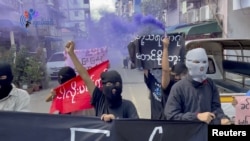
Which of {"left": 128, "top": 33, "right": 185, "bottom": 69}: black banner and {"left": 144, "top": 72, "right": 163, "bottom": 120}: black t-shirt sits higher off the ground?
{"left": 128, "top": 33, "right": 185, "bottom": 69}: black banner

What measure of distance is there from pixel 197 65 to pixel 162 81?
2.19 feet

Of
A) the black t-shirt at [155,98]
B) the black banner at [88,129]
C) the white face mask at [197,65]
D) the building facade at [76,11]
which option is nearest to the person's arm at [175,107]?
the black banner at [88,129]

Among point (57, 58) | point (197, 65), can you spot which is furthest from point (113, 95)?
point (57, 58)

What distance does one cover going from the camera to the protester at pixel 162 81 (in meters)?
3.88

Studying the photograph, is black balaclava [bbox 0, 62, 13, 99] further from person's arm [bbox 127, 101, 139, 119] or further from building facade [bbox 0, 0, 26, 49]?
building facade [bbox 0, 0, 26, 49]

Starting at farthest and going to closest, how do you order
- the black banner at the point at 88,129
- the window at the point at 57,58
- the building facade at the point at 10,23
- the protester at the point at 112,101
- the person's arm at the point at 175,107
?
the window at the point at 57,58, the building facade at the point at 10,23, the protester at the point at 112,101, the person's arm at the point at 175,107, the black banner at the point at 88,129

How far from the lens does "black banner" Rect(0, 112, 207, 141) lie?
2988mm

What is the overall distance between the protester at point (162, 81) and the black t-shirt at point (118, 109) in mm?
742

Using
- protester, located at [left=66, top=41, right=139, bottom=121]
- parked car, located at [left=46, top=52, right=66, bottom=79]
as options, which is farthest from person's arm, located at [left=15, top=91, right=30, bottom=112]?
parked car, located at [left=46, top=52, right=66, bottom=79]

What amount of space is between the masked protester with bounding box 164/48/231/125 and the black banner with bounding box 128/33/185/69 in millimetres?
1309

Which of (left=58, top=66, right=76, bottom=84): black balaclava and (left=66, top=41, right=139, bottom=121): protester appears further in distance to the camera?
(left=58, top=66, right=76, bottom=84): black balaclava

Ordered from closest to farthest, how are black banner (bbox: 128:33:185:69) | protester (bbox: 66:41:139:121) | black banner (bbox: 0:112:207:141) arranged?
black banner (bbox: 0:112:207:141), protester (bbox: 66:41:139:121), black banner (bbox: 128:33:185:69)

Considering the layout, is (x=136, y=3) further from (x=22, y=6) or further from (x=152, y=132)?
(x=152, y=132)

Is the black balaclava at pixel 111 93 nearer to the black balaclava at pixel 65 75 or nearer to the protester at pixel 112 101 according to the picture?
the protester at pixel 112 101
